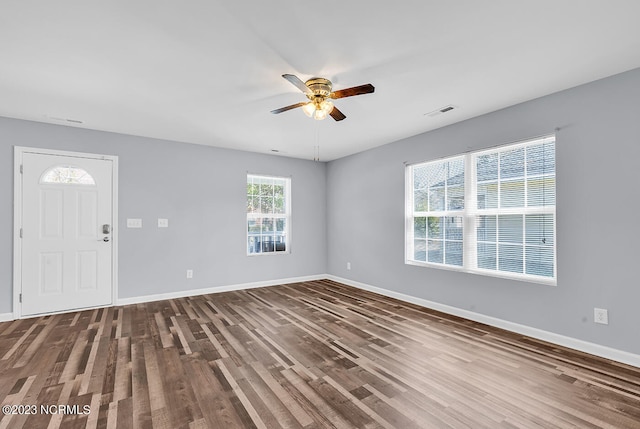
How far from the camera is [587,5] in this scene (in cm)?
186

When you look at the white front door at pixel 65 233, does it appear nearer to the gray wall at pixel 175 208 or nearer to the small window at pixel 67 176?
the small window at pixel 67 176

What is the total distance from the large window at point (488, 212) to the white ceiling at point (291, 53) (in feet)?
2.18

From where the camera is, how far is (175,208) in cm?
494

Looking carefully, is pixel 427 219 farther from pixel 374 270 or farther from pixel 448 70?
pixel 448 70

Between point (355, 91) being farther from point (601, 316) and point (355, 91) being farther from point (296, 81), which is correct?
point (601, 316)

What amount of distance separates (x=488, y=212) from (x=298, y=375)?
2.88 m

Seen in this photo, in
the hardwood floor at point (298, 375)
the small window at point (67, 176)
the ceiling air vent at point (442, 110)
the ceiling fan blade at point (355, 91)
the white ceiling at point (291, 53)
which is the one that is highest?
the white ceiling at point (291, 53)

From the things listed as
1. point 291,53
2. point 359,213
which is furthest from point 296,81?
point 359,213

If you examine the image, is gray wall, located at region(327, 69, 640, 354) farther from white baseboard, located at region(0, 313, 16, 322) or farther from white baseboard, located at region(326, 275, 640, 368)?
white baseboard, located at region(0, 313, 16, 322)

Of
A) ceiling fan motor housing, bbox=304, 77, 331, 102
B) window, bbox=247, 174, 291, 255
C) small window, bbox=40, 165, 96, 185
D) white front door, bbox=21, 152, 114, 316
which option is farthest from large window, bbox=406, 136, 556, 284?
small window, bbox=40, 165, 96, 185

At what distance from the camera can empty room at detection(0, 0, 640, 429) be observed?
6.62 ft

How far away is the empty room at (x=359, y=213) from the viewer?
202 centimetres

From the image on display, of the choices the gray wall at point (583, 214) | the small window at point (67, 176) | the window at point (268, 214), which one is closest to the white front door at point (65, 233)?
the small window at point (67, 176)

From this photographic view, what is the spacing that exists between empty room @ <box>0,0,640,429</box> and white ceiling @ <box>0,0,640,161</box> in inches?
0.8
